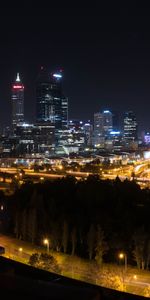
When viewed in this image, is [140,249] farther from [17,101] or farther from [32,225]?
[17,101]

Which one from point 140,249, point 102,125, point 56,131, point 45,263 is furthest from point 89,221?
point 102,125

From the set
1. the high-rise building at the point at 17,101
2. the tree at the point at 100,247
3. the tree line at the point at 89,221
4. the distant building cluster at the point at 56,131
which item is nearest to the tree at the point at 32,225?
the tree line at the point at 89,221

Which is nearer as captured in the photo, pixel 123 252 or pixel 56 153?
pixel 123 252

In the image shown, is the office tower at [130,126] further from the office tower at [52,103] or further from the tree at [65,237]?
the tree at [65,237]

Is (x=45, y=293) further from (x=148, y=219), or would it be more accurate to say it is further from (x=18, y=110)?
(x=18, y=110)

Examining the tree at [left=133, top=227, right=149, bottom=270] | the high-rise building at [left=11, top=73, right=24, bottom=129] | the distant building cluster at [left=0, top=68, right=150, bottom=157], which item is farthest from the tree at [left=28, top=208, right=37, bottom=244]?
the high-rise building at [left=11, top=73, right=24, bottom=129]

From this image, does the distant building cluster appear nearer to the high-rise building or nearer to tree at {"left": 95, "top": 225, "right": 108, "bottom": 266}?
the high-rise building

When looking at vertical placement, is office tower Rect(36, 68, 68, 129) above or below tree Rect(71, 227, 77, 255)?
above

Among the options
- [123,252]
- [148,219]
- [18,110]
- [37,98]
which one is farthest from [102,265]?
[18,110]
